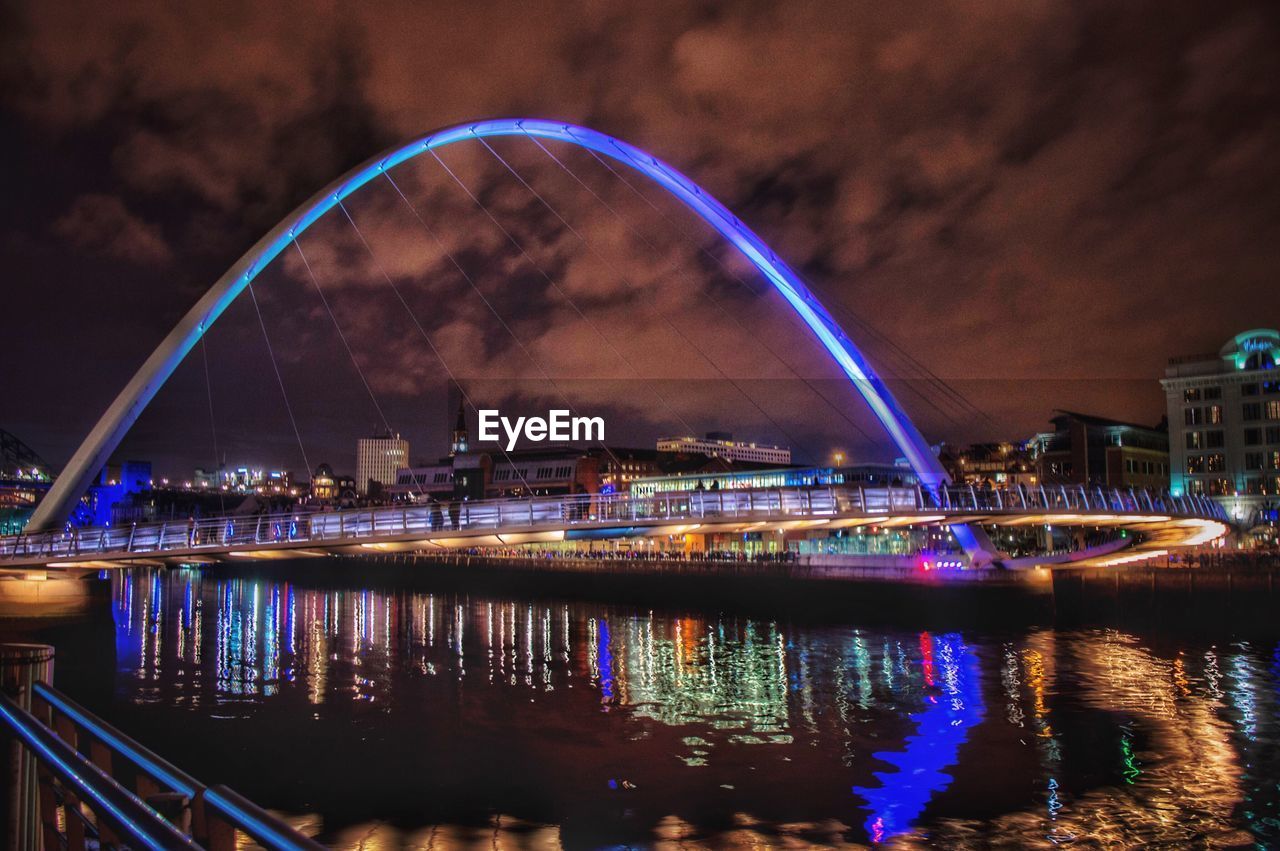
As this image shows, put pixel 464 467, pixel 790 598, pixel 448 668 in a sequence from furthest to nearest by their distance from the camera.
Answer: pixel 464 467 → pixel 790 598 → pixel 448 668

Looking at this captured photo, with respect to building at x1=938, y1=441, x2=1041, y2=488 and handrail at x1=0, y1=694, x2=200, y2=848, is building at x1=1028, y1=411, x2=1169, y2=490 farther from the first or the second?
handrail at x1=0, y1=694, x2=200, y2=848

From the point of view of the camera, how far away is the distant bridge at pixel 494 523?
3083 cm

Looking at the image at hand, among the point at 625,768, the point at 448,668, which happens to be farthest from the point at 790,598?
the point at 625,768

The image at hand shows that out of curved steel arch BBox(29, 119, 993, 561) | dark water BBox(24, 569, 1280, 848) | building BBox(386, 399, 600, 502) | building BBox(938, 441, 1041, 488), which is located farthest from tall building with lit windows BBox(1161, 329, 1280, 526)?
building BBox(386, 399, 600, 502)

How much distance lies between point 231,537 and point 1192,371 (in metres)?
81.8

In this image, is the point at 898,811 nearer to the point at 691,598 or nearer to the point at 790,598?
the point at 790,598

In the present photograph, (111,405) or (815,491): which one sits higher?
(111,405)

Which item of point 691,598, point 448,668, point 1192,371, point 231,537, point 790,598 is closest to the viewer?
point 231,537

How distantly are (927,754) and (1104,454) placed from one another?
3480 inches

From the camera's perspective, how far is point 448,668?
35375 millimetres

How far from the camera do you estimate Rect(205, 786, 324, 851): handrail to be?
2.75 metres

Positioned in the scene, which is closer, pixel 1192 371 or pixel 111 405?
pixel 111 405

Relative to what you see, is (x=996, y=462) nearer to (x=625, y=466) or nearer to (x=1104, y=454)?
(x=1104, y=454)

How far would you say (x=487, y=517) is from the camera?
31766 mm
